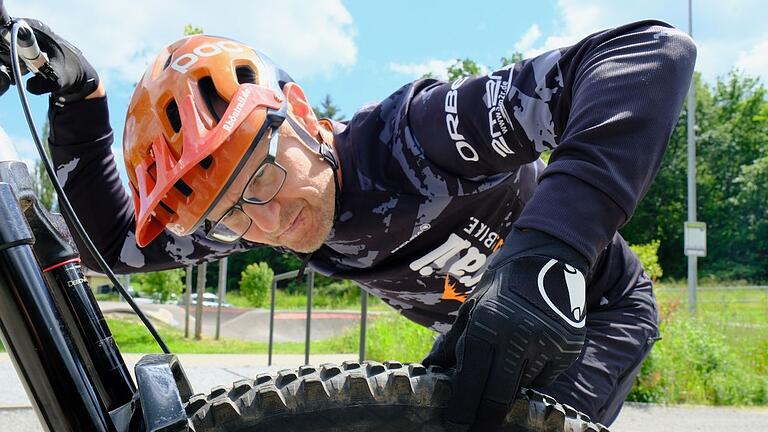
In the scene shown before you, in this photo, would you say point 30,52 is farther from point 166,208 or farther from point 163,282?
point 163,282

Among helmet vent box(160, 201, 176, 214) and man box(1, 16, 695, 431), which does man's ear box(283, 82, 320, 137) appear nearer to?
man box(1, 16, 695, 431)

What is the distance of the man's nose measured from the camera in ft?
6.40

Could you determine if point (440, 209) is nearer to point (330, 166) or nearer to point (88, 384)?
point (330, 166)

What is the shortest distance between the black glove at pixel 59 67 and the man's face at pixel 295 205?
558 millimetres

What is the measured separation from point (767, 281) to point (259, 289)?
30.3 metres

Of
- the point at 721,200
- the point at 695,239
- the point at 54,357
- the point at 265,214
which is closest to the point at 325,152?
the point at 265,214

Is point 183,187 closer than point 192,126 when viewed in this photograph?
No

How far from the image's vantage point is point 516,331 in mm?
1017

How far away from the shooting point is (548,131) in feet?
5.50

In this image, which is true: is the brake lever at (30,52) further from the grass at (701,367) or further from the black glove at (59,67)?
the grass at (701,367)

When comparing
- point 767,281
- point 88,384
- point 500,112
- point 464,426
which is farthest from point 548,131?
point 767,281

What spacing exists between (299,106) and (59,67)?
691 millimetres

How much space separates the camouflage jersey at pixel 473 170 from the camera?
1.22 metres

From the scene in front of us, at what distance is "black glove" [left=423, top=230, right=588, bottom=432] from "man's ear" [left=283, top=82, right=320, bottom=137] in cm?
110
